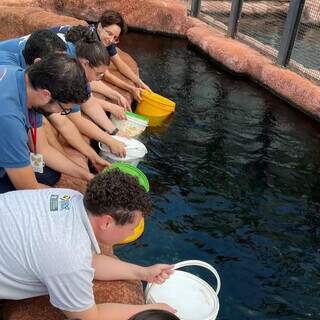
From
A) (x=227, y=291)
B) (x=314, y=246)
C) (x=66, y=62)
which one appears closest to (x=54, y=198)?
(x=66, y=62)

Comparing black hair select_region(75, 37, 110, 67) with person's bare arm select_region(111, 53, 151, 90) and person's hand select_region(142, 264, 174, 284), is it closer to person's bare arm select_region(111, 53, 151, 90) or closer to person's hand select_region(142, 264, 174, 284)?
person's hand select_region(142, 264, 174, 284)

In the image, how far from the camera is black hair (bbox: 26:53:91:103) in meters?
2.56

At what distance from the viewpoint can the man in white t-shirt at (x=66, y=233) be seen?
1.97 meters

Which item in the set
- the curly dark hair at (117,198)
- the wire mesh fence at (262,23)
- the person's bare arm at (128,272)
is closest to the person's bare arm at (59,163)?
the person's bare arm at (128,272)

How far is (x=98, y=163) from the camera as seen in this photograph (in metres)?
3.95

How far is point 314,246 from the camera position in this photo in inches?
165

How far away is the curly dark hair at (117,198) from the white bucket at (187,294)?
83 cm

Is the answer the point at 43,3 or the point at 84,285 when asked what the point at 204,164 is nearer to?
the point at 84,285

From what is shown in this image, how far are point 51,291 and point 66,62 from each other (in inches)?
49.5

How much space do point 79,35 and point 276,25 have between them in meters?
6.18

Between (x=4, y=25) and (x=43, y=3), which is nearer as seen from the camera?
(x=4, y=25)

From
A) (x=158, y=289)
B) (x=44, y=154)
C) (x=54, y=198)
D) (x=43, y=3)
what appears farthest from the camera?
(x=43, y=3)

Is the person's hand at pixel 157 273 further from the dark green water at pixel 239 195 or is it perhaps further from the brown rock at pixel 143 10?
the brown rock at pixel 143 10

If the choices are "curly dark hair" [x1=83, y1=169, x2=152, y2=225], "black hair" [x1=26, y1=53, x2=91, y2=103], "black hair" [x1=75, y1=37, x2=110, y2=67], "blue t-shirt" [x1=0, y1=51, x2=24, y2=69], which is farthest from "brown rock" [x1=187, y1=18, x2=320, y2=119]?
"curly dark hair" [x1=83, y1=169, x2=152, y2=225]
